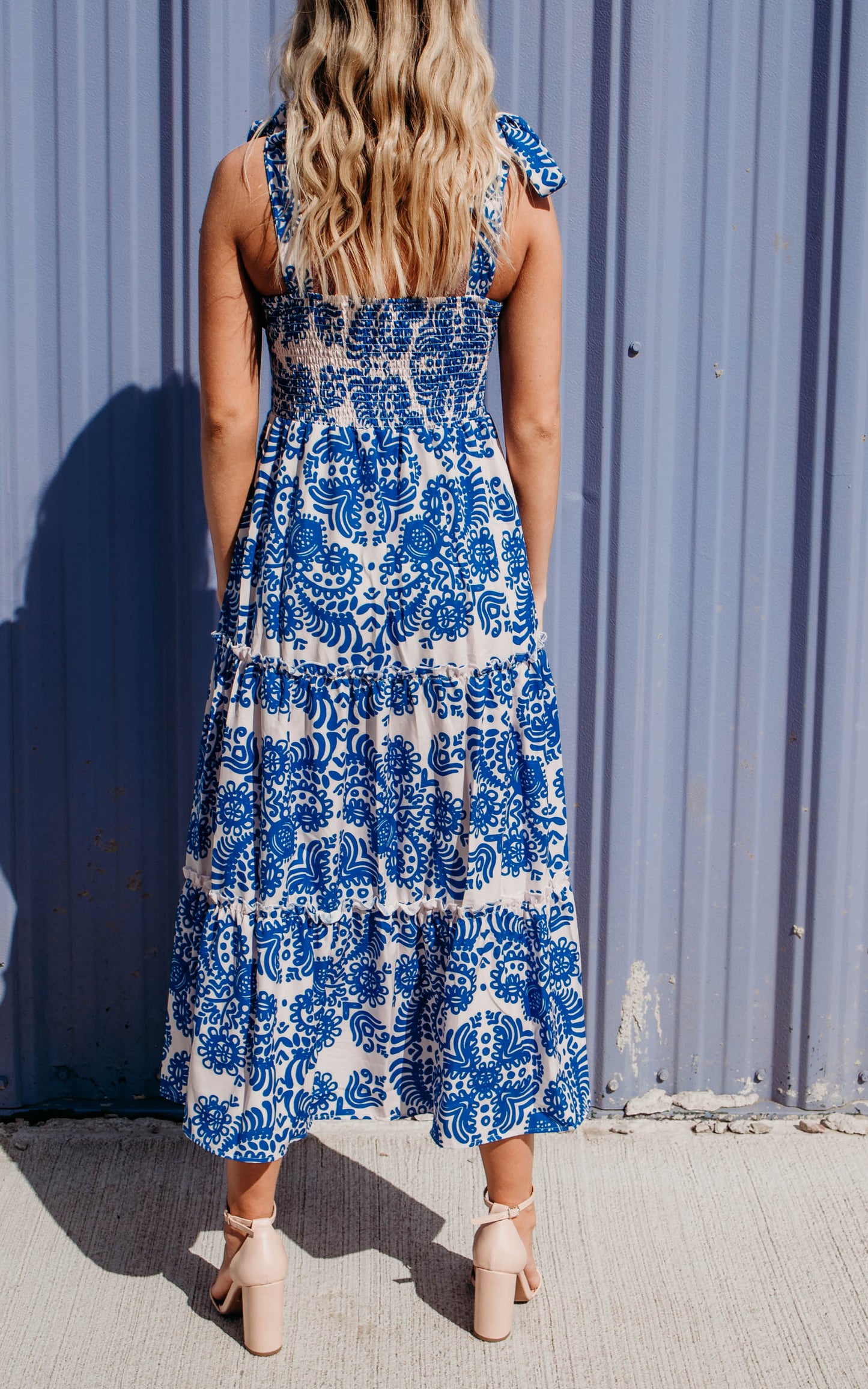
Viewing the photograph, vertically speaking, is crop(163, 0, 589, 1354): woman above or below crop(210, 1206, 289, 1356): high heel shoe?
above

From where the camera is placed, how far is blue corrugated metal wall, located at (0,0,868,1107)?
2471 mm

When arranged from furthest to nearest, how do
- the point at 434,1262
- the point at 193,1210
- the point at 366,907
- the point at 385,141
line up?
1. the point at 193,1210
2. the point at 434,1262
3. the point at 366,907
4. the point at 385,141

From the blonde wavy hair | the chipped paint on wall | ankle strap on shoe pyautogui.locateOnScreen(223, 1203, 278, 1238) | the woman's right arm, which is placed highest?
the blonde wavy hair

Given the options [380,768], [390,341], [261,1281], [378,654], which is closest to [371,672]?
[378,654]

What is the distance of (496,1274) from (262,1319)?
0.40 m

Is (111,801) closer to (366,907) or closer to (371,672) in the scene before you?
(366,907)

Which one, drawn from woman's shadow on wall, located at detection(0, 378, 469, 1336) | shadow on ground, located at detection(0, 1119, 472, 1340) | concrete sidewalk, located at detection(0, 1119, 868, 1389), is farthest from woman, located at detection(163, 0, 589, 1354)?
woman's shadow on wall, located at detection(0, 378, 469, 1336)

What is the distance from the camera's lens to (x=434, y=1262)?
89.9 inches

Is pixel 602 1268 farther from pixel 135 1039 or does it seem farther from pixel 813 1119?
pixel 135 1039

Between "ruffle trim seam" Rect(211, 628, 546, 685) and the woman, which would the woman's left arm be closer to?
the woman

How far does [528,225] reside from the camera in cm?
186

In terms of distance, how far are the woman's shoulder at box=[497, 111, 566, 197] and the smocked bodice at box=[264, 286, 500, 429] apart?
0.19 metres

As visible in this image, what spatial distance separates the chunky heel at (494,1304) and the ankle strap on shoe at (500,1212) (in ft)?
0.25

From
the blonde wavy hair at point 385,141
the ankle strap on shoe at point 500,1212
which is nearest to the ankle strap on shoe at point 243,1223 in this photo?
the ankle strap on shoe at point 500,1212
